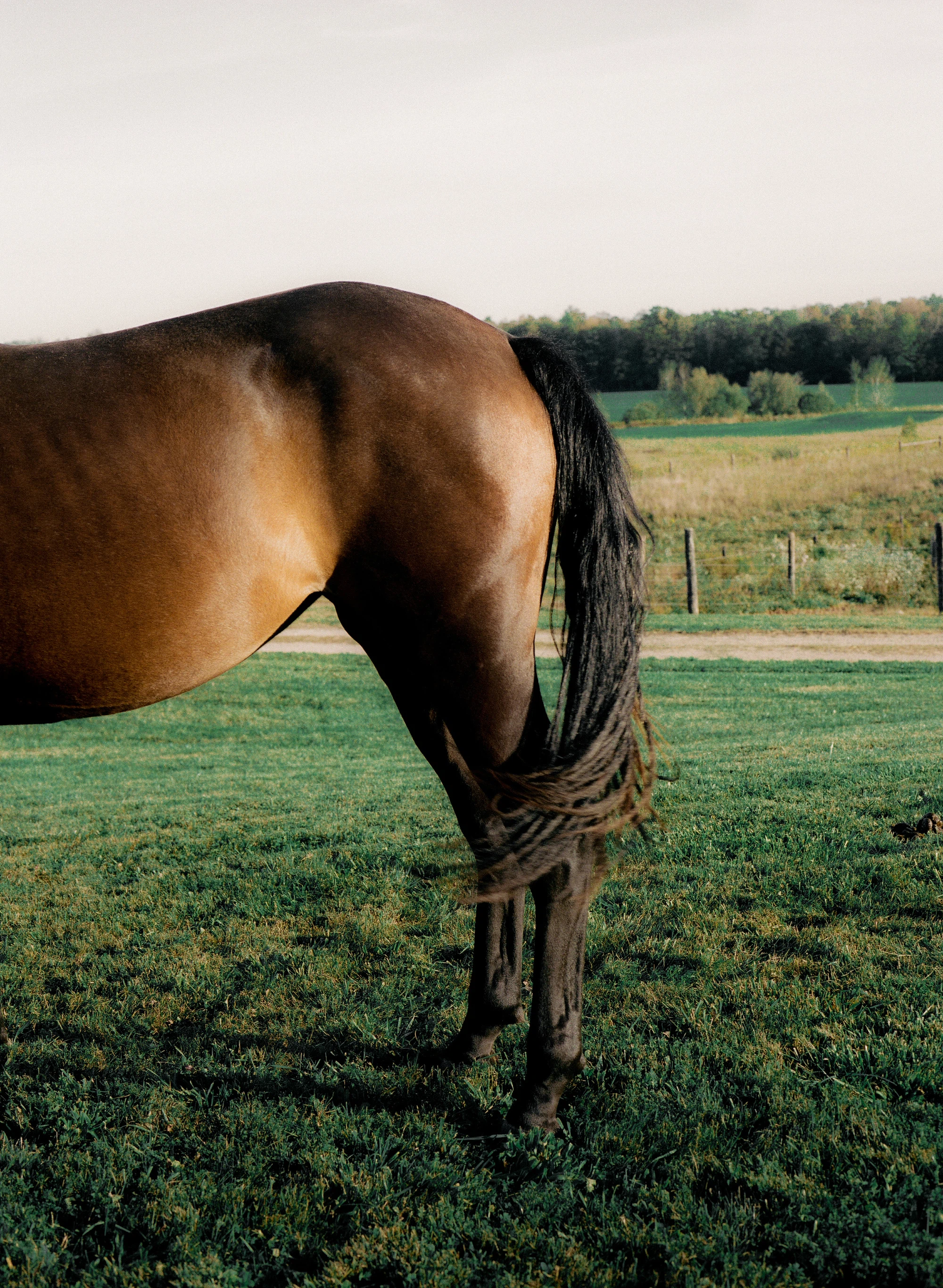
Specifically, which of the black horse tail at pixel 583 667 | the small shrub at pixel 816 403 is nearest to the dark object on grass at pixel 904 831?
the black horse tail at pixel 583 667

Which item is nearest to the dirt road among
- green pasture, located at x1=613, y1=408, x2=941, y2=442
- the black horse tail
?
the black horse tail

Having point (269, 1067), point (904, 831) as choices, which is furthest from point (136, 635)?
point (904, 831)

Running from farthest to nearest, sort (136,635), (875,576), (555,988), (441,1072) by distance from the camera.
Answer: (875,576) → (441,1072) → (555,988) → (136,635)

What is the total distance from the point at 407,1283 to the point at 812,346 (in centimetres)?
8096

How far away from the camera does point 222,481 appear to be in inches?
97.0

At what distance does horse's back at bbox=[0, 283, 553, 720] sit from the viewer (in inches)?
94.0

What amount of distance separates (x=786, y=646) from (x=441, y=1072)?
1419cm

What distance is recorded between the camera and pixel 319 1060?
3076 millimetres

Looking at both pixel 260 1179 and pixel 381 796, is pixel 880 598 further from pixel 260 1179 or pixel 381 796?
pixel 260 1179

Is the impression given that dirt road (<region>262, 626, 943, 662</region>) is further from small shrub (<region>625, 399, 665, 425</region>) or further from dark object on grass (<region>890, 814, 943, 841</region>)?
small shrub (<region>625, 399, 665, 425</region>)

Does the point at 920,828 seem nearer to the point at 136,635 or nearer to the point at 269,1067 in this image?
the point at 269,1067

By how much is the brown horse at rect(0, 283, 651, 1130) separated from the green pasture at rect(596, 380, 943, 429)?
6342 cm

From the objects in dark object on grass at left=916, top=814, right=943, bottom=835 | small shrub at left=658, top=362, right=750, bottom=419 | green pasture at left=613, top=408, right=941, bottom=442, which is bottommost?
dark object on grass at left=916, top=814, right=943, bottom=835

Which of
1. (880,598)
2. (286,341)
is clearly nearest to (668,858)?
(286,341)
